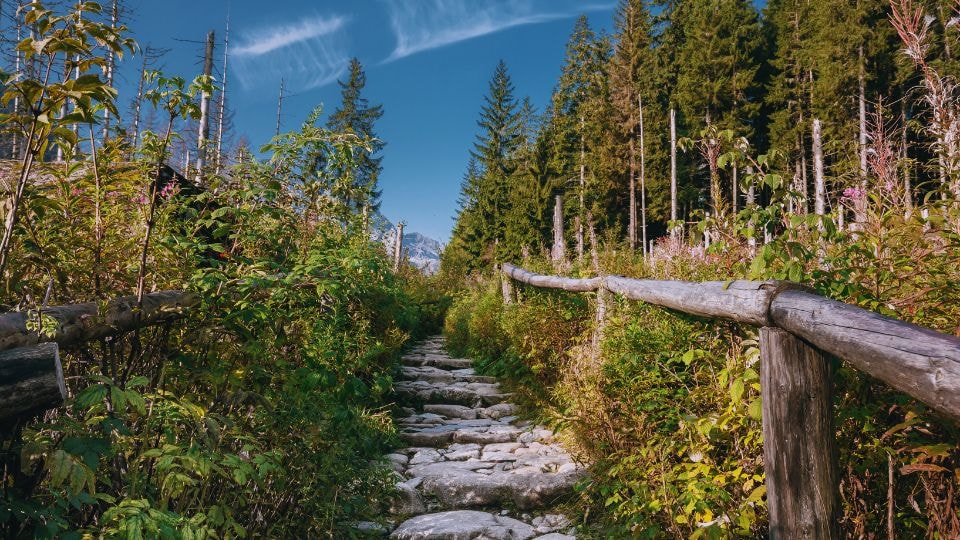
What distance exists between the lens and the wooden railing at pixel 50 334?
1.11 meters

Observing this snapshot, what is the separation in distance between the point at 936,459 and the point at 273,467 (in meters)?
2.30

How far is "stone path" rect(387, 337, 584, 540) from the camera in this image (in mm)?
3160

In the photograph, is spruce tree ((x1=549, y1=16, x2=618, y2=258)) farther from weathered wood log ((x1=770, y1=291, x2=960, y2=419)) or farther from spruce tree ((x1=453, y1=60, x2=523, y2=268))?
weathered wood log ((x1=770, y1=291, x2=960, y2=419))

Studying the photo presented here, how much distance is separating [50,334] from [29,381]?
0.32m

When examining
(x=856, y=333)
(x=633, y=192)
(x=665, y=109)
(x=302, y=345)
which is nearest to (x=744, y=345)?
(x=856, y=333)

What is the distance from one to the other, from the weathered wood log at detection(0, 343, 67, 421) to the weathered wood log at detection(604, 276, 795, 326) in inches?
86.8

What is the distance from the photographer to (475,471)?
405 cm

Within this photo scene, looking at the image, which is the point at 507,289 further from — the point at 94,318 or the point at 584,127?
Result: the point at 584,127

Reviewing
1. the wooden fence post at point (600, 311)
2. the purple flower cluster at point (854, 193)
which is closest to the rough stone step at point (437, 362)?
the wooden fence post at point (600, 311)

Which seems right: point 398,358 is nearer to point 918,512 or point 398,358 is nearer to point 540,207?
point 918,512

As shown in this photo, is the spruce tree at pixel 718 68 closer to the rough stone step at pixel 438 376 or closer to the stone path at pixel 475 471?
the rough stone step at pixel 438 376

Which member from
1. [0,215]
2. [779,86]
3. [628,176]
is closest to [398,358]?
[0,215]

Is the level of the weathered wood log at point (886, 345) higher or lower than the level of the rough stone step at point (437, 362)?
higher

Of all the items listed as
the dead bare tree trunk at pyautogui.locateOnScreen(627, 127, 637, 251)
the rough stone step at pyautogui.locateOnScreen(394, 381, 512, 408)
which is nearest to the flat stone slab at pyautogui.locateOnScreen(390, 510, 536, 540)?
the rough stone step at pyautogui.locateOnScreen(394, 381, 512, 408)
